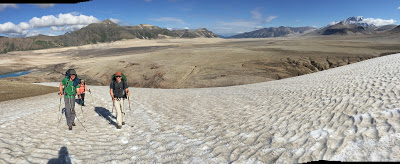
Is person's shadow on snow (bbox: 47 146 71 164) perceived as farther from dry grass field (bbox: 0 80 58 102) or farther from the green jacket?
dry grass field (bbox: 0 80 58 102)

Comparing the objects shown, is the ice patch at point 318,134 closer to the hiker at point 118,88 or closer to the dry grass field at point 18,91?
the hiker at point 118,88

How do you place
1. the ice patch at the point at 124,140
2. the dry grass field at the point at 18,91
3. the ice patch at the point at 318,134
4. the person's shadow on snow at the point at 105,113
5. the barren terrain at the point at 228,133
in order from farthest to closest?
the dry grass field at the point at 18,91 → the person's shadow on snow at the point at 105,113 → the ice patch at the point at 124,140 → the ice patch at the point at 318,134 → the barren terrain at the point at 228,133

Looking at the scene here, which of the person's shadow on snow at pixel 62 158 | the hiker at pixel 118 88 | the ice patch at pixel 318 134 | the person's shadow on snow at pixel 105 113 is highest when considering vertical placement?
the hiker at pixel 118 88

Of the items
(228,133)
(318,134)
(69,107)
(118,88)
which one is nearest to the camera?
(318,134)

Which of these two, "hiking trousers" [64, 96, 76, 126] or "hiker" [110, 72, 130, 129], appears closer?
"hiker" [110, 72, 130, 129]

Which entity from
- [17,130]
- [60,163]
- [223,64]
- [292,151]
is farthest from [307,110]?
[223,64]

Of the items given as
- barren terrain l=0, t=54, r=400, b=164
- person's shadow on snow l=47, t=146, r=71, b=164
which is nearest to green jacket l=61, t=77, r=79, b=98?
barren terrain l=0, t=54, r=400, b=164

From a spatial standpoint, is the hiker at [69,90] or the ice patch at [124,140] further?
the hiker at [69,90]

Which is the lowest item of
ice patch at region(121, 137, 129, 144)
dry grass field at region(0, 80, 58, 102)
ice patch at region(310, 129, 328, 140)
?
ice patch at region(121, 137, 129, 144)

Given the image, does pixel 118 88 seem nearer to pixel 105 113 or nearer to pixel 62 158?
pixel 62 158

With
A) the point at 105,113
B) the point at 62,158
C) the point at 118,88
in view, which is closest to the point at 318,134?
the point at 118,88

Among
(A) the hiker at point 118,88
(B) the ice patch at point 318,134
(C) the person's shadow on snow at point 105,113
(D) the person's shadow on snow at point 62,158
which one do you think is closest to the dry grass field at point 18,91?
(C) the person's shadow on snow at point 105,113

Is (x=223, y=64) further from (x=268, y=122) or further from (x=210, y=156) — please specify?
(x=210, y=156)

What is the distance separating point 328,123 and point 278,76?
26218 mm
